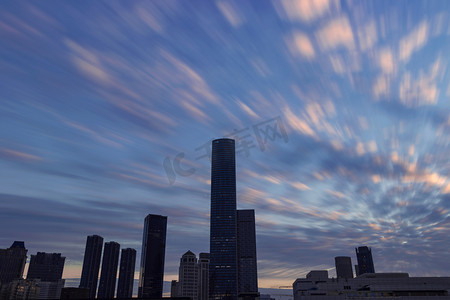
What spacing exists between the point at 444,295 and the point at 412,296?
11.1 meters

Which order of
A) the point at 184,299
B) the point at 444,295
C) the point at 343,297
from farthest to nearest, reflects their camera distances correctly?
→ the point at 343,297, the point at 444,295, the point at 184,299

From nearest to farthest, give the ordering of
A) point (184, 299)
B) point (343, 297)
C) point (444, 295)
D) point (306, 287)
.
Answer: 1. point (184, 299)
2. point (444, 295)
3. point (343, 297)
4. point (306, 287)

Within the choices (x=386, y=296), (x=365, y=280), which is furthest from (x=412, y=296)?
(x=365, y=280)

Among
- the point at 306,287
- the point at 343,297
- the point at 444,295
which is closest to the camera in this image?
the point at 444,295

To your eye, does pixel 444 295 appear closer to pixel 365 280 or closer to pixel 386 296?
pixel 386 296

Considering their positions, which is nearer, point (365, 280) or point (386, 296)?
point (386, 296)

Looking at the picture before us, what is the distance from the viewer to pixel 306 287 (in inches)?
7598

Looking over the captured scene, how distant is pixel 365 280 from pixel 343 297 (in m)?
16.6

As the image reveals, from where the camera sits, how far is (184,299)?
101938mm

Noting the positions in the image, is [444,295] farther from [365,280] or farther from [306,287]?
[306,287]

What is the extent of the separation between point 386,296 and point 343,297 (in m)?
18.5

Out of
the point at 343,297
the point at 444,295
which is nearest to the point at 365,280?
the point at 343,297

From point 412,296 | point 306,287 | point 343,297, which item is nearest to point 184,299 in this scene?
point 343,297

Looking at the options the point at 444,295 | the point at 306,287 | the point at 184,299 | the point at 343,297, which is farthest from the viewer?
the point at 306,287
